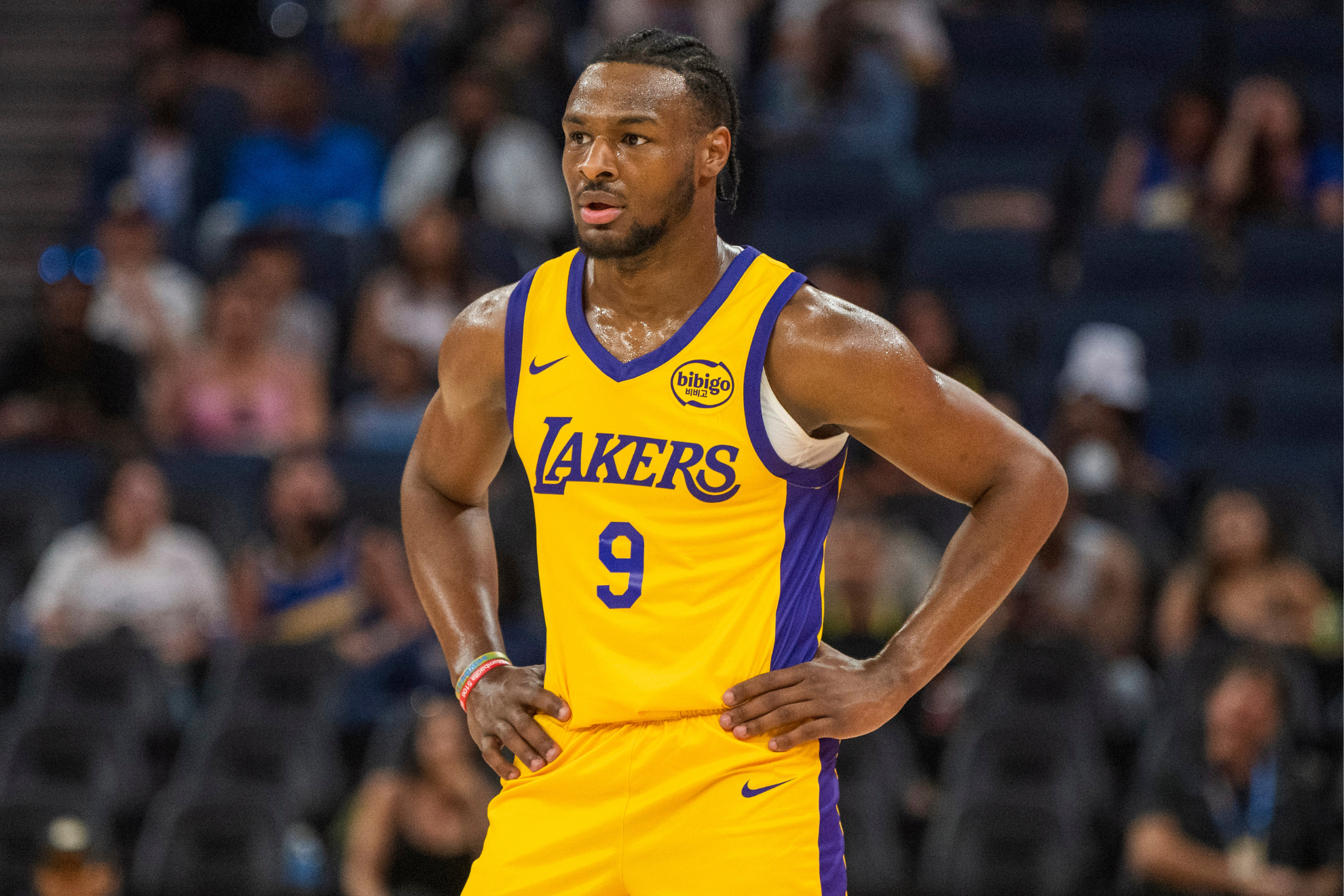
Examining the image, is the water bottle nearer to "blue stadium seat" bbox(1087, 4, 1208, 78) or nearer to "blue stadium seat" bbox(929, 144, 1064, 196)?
"blue stadium seat" bbox(929, 144, 1064, 196)

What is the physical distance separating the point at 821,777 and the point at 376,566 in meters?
4.62

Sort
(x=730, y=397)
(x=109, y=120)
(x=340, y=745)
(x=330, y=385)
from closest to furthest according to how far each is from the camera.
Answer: (x=730, y=397), (x=340, y=745), (x=330, y=385), (x=109, y=120)

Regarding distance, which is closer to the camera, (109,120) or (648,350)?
(648,350)

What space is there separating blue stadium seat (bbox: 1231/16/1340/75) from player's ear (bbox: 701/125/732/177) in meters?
7.85

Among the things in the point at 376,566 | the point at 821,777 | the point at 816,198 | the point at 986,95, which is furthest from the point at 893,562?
the point at 821,777

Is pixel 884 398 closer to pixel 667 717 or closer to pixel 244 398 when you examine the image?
pixel 667 717

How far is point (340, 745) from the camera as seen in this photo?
698 centimetres

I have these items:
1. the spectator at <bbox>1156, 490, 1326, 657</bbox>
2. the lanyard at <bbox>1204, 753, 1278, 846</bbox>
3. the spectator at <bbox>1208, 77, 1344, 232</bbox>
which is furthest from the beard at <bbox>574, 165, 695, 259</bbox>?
the spectator at <bbox>1208, 77, 1344, 232</bbox>

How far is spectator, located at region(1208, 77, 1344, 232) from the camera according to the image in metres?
9.16

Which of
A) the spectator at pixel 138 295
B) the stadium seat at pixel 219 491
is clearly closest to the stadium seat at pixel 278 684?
the stadium seat at pixel 219 491

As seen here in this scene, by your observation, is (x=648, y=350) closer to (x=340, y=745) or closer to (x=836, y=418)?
(x=836, y=418)

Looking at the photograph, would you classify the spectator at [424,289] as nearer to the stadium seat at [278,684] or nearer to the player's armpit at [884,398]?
the stadium seat at [278,684]

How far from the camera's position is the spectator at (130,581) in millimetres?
7660

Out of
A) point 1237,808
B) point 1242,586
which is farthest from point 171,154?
point 1237,808
